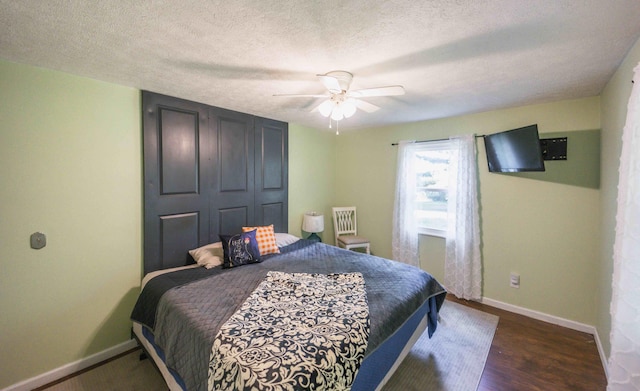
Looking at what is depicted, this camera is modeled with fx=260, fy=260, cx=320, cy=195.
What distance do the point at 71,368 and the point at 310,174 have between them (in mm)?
3281

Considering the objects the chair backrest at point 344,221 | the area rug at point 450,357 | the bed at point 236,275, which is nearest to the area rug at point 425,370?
the area rug at point 450,357

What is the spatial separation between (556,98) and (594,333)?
2324 mm

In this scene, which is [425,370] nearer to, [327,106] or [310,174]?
[327,106]

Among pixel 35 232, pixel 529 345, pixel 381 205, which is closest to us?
pixel 35 232

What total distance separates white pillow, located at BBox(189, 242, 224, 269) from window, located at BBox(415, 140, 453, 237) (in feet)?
8.67

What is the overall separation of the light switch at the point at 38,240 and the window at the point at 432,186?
3868 mm

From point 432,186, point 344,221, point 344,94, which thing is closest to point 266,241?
point 344,221

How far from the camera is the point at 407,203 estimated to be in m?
3.70

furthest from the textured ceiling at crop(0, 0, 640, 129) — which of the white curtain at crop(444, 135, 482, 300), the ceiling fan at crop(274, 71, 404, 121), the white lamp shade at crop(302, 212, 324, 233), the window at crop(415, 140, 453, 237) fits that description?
the white lamp shade at crop(302, 212, 324, 233)

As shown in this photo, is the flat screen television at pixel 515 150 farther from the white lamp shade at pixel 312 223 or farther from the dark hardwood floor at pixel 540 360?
the white lamp shade at pixel 312 223

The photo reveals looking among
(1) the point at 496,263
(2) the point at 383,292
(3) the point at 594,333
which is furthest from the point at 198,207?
(3) the point at 594,333

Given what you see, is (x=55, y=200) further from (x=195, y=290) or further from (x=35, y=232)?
(x=195, y=290)

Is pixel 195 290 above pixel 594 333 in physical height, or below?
above

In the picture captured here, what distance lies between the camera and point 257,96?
255 cm
